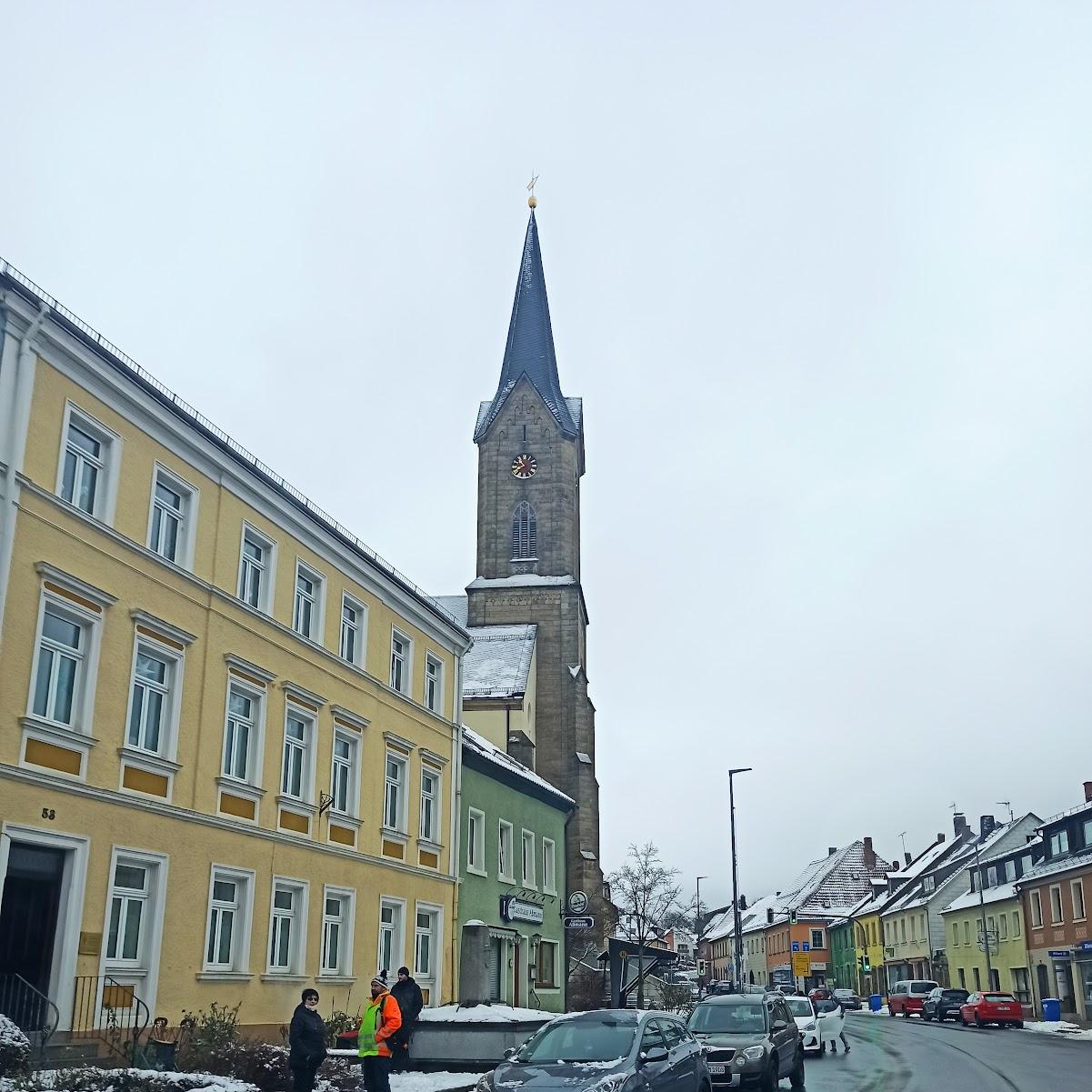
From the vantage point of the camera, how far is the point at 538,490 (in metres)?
61.2

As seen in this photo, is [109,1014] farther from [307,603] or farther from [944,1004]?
[944,1004]

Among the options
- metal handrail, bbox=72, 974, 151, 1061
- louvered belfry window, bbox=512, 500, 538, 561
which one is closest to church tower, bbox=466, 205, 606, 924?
louvered belfry window, bbox=512, 500, 538, 561

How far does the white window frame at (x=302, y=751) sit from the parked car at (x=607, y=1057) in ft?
30.9

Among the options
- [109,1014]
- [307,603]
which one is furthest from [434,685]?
[109,1014]

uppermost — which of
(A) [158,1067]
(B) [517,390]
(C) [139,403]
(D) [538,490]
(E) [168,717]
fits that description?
(B) [517,390]

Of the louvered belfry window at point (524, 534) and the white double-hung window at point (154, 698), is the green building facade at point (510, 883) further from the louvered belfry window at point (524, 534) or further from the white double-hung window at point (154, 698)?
the louvered belfry window at point (524, 534)

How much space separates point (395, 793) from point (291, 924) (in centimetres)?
528

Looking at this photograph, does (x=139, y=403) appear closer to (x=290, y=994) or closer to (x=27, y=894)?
(x=27, y=894)

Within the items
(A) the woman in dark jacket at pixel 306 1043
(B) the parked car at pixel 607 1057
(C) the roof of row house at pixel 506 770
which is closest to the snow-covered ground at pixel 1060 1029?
(C) the roof of row house at pixel 506 770

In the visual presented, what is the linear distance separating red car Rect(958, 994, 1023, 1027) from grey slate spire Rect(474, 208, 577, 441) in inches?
1292

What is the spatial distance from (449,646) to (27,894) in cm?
1589

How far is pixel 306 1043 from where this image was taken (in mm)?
13250

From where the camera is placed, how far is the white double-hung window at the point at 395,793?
84.7 feet

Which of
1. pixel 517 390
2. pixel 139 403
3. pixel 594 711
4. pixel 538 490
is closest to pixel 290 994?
pixel 139 403
